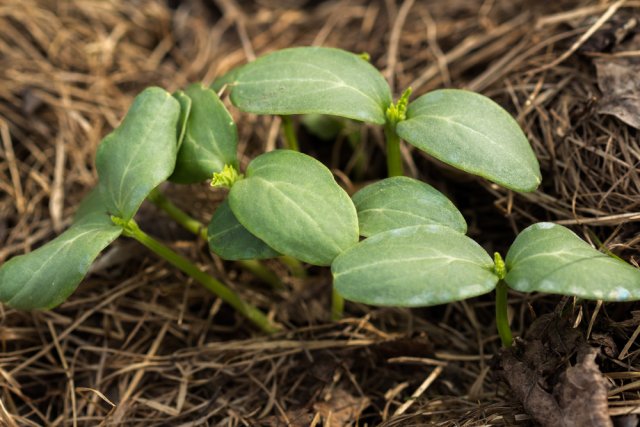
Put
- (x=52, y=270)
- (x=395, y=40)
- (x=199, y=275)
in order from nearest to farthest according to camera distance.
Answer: (x=52, y=270)
(x=199, y=275)
(x=395, y=40)

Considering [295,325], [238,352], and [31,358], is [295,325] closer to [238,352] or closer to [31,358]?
[238,352]

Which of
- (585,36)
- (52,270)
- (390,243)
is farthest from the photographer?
(585,36)

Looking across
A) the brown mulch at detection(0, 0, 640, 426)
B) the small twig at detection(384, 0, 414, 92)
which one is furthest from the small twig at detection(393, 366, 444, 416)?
the small twig at detection(384, 0, 414, 92)

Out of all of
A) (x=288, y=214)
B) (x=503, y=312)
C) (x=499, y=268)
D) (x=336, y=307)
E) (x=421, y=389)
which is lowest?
(x=421, y=389)

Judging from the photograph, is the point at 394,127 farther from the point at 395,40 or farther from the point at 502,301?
Answer: the point at 395,40

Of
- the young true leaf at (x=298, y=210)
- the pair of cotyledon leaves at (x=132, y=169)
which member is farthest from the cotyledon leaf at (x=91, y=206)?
the young true leaf at (x=298, y=210)

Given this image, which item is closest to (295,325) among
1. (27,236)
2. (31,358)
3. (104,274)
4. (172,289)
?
(172,289)

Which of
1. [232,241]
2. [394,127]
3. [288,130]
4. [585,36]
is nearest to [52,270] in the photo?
[232,241]
